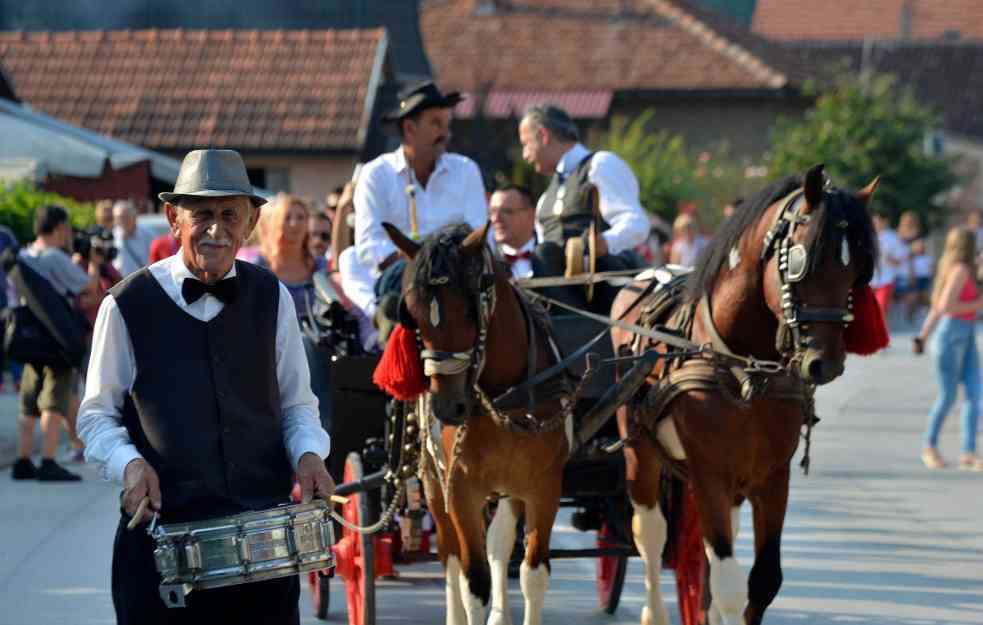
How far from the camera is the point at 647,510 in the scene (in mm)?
7691

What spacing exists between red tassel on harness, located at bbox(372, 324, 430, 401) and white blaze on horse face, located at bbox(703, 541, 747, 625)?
4.17ft

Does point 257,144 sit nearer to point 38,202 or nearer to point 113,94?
point 113,94

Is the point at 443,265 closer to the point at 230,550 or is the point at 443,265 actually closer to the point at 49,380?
the point at 230,550

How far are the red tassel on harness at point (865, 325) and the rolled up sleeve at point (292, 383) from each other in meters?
2.66

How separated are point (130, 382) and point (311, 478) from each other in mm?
525

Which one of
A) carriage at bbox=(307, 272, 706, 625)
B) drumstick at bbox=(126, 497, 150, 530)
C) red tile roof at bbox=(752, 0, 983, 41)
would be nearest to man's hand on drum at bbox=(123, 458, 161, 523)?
drumstick at bbox=(126, 497, 150, 530)

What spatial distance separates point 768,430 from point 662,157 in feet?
93.5

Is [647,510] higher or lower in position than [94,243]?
lower

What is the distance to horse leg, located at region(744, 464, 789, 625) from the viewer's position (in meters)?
6.77

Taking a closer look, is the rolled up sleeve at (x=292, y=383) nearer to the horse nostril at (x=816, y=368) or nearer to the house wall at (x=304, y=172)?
the horse nostril at (x=816, y=368)

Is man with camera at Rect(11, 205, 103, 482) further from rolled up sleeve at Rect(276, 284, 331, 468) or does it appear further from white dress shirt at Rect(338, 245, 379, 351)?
rolled up sleeve at Rect(276, 284, 331, 468)

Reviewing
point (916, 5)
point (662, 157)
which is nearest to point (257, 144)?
point (662, 157)

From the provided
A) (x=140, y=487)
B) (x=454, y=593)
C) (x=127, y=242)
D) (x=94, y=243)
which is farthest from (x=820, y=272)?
(x=127, y=242)

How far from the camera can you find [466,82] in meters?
48.4
